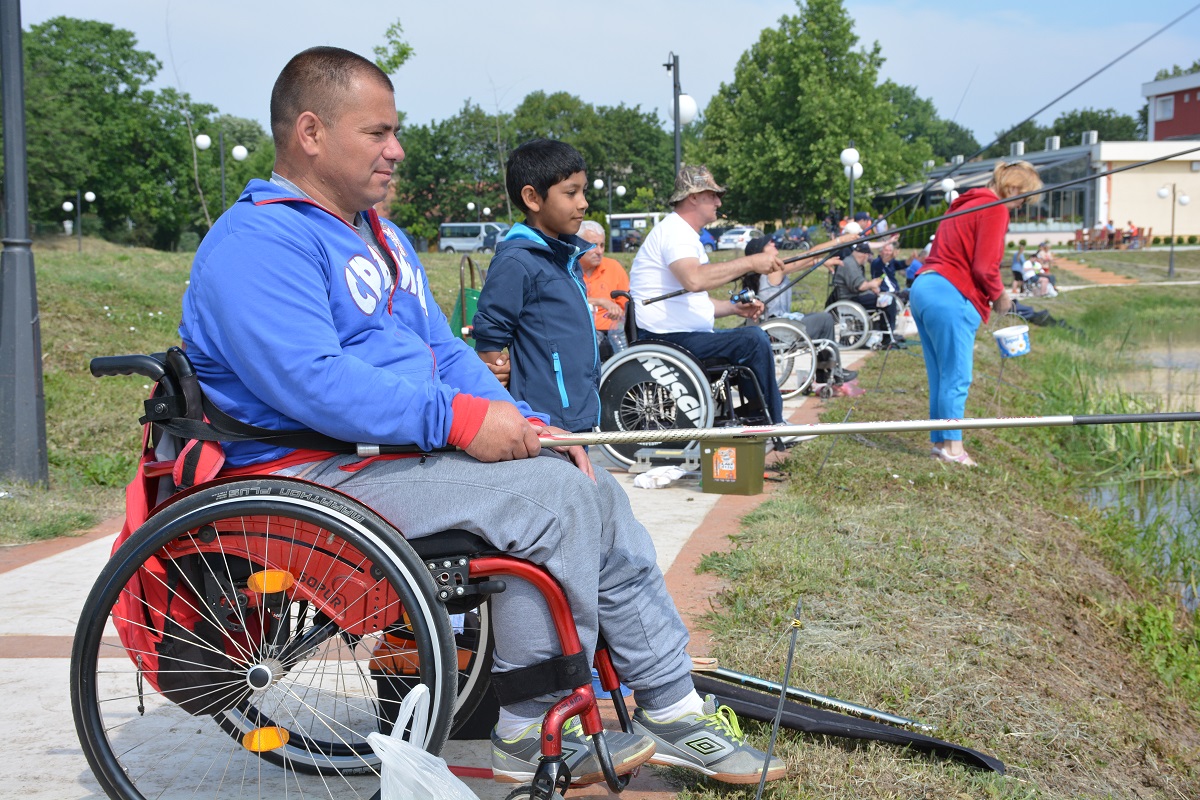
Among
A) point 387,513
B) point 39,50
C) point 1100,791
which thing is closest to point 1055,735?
point 1100,791

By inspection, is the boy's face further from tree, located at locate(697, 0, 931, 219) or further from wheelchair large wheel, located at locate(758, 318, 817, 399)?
tree, located at locate(697, 0, 931, 219)

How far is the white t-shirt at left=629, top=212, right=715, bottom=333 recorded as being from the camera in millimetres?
6156

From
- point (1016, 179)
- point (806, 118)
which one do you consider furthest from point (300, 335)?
point (806, 118)

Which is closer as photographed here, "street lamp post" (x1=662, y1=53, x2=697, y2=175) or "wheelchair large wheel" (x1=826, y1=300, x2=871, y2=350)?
"wheelchair large wheel" (x1=826, y1=300, x2=871, y2=350)

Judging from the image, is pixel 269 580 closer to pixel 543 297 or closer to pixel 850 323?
pixel 543 297

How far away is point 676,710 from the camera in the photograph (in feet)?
8.16

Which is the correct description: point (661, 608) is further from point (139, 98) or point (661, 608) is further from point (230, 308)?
point (139, 98)

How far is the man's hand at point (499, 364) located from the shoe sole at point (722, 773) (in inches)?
81.3

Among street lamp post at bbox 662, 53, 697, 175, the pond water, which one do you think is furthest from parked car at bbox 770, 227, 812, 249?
the pond water

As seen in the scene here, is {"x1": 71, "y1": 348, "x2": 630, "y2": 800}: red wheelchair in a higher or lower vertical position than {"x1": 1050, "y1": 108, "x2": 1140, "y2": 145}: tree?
lower

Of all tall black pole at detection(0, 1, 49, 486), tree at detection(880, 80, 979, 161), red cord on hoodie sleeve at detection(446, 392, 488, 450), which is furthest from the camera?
tree at detection(880, 80, 979, 161)

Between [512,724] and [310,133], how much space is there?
135 centimetres

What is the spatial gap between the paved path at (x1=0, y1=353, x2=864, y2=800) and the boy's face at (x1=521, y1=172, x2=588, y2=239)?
4.59 feet

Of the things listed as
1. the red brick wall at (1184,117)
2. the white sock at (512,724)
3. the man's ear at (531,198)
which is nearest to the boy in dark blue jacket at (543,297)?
the man's ear at (531,198)
